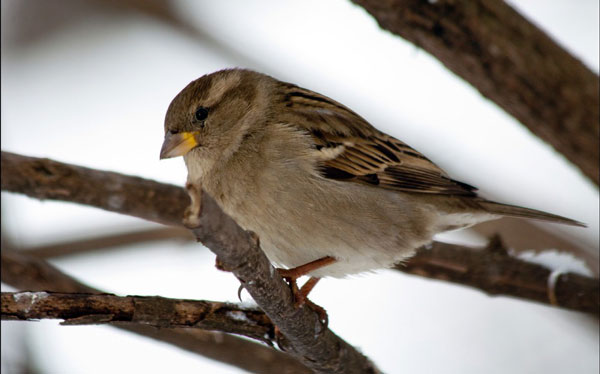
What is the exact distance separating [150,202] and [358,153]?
4.09 feet

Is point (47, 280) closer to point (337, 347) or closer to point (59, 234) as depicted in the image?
point (59, 234)

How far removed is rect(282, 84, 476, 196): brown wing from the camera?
11.2 feet

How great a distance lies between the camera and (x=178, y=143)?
3.41 meters

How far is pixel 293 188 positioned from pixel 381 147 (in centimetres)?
72

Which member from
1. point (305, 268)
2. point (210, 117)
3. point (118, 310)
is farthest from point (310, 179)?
point (118, 310)

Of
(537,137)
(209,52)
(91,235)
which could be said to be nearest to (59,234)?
(91,235)

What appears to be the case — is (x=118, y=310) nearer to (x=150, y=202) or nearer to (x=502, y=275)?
(x=150, y=202)

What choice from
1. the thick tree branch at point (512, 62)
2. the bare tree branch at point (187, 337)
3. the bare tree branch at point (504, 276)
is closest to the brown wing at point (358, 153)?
the thick tree branch at point (512, 62)

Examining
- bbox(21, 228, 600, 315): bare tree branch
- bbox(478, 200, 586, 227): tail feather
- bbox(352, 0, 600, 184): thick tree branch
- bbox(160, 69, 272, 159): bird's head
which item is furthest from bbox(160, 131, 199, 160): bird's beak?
bbox(478, 200, 586, 227): tail feather

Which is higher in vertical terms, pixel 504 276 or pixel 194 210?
pixel 504 276

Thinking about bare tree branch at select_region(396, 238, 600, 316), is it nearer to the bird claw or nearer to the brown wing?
the brown wing

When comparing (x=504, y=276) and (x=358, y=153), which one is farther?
(x=504, y=276)

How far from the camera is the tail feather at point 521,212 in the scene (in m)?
3.40

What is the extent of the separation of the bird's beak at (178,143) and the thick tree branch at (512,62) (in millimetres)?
1023
